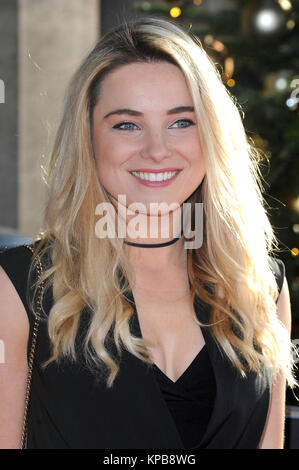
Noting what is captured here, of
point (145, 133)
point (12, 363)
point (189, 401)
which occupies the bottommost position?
point (189, 401)

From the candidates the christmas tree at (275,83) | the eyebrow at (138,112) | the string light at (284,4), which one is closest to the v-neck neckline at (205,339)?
the eyebrow at (138,112)

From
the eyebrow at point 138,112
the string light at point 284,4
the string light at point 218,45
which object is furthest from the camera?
the string light at point 218,45

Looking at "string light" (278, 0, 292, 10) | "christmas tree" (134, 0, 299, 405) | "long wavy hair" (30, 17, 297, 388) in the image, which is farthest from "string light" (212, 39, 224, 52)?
"long wavy hair" (30, 17, 297, 388)

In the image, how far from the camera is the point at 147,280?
1869 millimetres

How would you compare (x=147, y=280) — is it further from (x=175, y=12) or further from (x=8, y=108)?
(x=8, y=108)

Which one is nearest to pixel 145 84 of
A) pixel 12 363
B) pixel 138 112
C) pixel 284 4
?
pixel 138 112

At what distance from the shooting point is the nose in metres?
1.73

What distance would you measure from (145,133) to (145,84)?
117 millimetres

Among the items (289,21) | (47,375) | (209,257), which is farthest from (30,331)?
(289,21)

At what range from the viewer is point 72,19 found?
14.5ft

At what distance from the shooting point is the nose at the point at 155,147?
1.73m

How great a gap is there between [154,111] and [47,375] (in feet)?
2.18

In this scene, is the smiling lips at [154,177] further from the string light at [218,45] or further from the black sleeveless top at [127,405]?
the string light at [218,45]

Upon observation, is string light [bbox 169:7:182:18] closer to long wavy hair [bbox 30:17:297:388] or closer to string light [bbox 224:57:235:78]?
string light [bbox 224:57:235:78]
